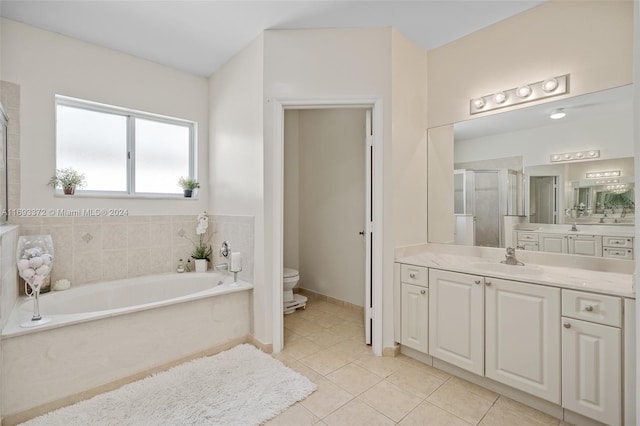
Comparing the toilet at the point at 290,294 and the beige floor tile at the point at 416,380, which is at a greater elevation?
the toilet at the point at 290,294

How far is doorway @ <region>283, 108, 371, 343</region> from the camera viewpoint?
11.0 feet

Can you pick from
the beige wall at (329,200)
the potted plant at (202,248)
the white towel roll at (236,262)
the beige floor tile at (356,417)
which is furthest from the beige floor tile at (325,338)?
the potted plant at (202,248)

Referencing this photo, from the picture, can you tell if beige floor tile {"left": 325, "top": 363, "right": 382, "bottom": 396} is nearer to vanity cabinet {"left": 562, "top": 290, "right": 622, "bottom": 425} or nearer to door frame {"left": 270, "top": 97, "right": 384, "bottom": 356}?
door frame {"left": 270, "top": 97, "right": 384, "bottom": 356}

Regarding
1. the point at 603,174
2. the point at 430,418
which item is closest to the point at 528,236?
the point at 603,174

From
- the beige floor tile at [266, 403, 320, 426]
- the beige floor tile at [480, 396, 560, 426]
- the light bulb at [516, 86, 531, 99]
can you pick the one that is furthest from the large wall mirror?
the beige floor tile at [266, 403, 320, 426]

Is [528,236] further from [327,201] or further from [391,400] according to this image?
[327,201]

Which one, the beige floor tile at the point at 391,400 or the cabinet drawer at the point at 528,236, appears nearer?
the beige floor tile at the point at 391,400

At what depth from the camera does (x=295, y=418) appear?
167 cm

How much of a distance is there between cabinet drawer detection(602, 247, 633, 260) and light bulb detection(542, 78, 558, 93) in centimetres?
112

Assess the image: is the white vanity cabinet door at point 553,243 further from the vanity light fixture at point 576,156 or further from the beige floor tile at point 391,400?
the beige floor tile at point 391,400

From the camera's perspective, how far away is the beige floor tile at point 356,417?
1638mm

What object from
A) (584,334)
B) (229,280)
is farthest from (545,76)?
(229,280)

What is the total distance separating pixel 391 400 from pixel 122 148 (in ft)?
10.6

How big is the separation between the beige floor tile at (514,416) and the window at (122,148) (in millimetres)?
3341
